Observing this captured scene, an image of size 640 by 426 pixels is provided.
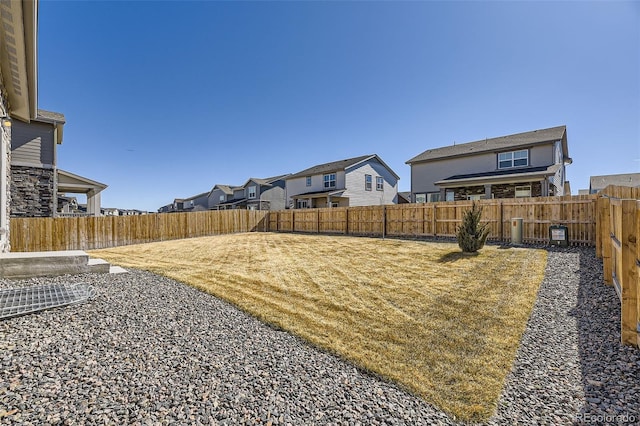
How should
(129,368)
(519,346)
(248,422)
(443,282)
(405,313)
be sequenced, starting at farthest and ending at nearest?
(443,282) < (405,313) < (519,346) < (129,368) < (248,422)

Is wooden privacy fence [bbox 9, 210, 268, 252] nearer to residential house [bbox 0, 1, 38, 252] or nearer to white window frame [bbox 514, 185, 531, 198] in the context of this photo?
residential house [bbox 0, 1, 38, 252]

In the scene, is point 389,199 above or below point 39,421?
above

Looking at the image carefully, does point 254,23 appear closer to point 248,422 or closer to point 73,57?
point 73,57

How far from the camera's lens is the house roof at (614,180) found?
1258 inches

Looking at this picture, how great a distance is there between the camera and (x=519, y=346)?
3.56 m

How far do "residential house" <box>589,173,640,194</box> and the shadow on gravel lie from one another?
38255 millimetres

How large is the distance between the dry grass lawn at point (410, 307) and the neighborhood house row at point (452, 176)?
9.64 meters

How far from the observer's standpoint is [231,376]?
8.80 ft

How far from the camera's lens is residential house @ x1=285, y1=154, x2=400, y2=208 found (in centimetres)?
2612

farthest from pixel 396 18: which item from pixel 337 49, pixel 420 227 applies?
pixel 420 227

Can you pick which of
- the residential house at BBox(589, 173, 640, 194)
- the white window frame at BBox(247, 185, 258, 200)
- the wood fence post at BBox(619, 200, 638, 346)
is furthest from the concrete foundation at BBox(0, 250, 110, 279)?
the residential house at BBox(589, 173, 640, 194)

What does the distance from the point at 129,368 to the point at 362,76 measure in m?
16.5

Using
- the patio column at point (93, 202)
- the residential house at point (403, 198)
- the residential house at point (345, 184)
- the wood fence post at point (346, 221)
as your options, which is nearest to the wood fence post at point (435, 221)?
the wood fence post at point (346, 221)

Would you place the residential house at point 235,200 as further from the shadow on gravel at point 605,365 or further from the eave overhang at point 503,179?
the shadow on gravel at point 605,365
